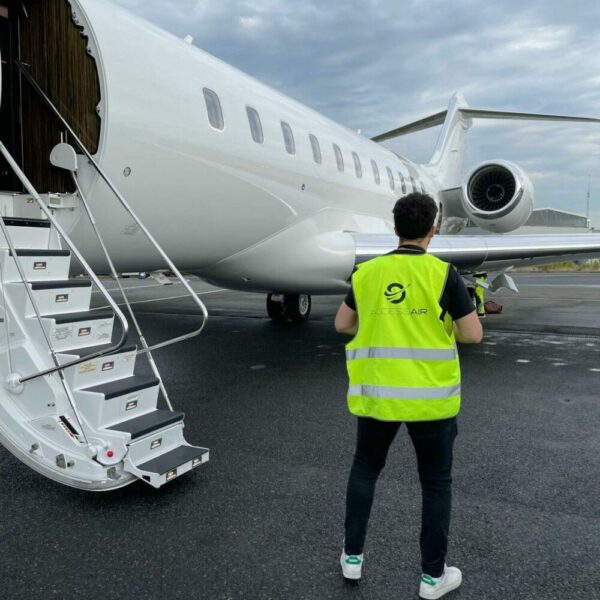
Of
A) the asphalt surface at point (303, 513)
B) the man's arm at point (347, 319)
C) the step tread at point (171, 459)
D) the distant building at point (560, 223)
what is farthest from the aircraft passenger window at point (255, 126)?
the distant building at point (560, 223)

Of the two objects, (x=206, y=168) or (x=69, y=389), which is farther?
(x=206, y=168)

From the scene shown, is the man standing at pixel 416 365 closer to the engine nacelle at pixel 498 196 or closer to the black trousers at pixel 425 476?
the black trousers at pixel 425 476

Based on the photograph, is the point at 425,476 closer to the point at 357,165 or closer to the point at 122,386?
the point at 122,386

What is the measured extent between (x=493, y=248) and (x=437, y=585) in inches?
284

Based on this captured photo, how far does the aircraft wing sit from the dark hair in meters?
5.74

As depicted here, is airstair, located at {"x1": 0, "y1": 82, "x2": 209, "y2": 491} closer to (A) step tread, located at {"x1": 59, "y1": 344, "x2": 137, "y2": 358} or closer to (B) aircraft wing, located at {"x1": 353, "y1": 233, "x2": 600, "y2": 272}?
(A) step tread, located at {"x1": 59, "y1": 344, "x2": 137, "y2": 358}

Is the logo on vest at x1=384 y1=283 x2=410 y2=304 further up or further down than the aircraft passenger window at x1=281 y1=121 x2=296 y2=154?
further down

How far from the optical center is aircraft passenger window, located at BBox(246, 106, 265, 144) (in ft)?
22.3

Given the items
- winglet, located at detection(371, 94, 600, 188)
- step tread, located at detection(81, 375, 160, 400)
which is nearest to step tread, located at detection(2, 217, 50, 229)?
step tread, located at detection(81, 375, 160, 400)

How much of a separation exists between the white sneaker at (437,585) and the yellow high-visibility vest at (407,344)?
0.71 m

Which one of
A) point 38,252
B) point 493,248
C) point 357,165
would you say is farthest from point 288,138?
point 38,252

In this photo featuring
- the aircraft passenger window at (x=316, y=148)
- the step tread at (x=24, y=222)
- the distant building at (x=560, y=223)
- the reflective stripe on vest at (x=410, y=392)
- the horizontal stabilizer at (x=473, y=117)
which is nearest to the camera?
the reflective stripe on vest at (x=410, y=392)

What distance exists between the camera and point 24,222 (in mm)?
4262

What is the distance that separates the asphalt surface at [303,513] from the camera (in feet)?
9.10
